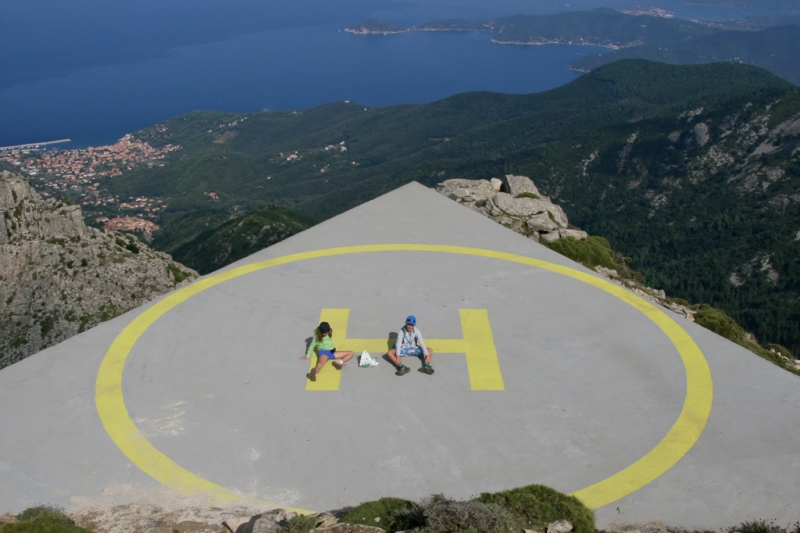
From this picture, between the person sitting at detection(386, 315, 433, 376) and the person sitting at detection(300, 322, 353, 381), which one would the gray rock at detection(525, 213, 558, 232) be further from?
the person sitting at detection(300, 322, 353, 381)

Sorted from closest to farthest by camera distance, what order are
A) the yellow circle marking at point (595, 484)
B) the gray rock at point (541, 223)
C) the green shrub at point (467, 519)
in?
the green shrub at point (467, 519) → the yellow circle marking at point (595, 484) → the gray rock at point (541, 223)

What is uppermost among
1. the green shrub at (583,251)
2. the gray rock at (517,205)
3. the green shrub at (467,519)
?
the gray rock at (517,205)

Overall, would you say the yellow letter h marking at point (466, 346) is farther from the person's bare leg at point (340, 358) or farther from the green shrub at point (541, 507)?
the green shrub at point (541, 507)

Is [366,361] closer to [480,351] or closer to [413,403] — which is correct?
[413,403]

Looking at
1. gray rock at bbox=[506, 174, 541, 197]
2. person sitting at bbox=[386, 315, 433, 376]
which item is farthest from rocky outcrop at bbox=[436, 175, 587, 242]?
person sitting at bbox=[386, 315, 433, 376]

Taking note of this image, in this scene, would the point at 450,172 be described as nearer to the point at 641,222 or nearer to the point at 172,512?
the point at 641,222

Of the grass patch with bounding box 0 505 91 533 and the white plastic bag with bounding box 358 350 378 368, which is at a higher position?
the white plastic bag with bounding box 358 350 378 368

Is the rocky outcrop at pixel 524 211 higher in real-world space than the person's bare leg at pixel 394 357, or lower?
higher

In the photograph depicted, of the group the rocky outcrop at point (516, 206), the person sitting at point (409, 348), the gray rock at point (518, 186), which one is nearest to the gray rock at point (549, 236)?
the rocky outcrop at point (516, 206)
